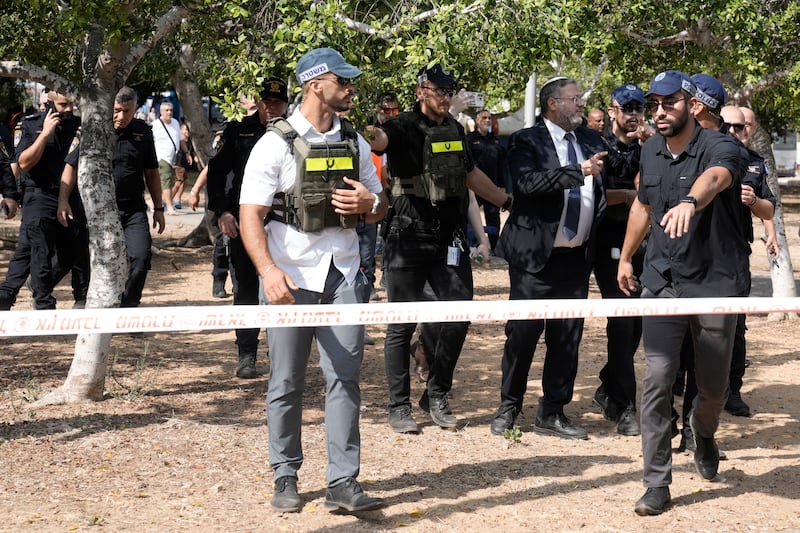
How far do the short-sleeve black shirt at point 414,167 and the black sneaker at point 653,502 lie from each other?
2.05 m

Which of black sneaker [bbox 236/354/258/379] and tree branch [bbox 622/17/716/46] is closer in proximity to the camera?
black sneaker [bbox 236/354/258/379]

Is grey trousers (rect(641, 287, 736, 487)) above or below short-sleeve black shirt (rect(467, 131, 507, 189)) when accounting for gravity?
below

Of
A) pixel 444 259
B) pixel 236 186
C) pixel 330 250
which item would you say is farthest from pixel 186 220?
pixel 330 250

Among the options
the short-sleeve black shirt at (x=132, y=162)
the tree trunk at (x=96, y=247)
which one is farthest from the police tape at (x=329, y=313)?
the short-sleeve black shirt at (x=132, y=162)

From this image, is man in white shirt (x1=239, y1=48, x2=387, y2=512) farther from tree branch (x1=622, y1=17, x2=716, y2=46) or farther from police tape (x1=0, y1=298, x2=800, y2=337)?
tree branch (x1=622, y1=17, x2=716, y2=46)

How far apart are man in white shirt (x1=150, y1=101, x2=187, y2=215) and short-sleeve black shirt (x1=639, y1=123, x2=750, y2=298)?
1603 centimetres

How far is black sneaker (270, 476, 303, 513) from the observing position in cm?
520

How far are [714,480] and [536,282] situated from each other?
4.99ft

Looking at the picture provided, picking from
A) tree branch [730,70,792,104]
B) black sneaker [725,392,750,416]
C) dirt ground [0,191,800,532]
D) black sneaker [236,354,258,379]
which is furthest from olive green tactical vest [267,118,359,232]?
tree branch [730,70,792,104]

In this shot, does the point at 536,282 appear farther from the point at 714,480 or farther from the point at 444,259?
the point at 714,480

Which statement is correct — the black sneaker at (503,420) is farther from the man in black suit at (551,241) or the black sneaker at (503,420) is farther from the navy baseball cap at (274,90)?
the navy baseball cap at (274,90)

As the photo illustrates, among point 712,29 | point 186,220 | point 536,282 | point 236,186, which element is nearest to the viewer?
point 536,282

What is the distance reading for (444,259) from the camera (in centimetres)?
673

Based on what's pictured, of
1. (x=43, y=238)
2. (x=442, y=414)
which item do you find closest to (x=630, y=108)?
(x=442, y=414)
